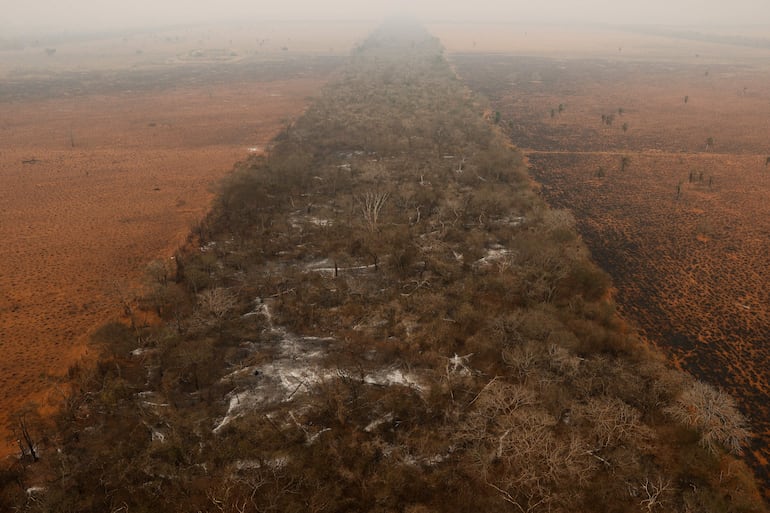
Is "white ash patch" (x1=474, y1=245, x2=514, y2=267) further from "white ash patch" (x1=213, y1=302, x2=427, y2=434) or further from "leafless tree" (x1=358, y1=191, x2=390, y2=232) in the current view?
"white ash patch" (x1=213, y1=302, x2=427, y2=434)

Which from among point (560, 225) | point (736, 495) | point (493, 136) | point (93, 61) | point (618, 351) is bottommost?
point (736, 495)

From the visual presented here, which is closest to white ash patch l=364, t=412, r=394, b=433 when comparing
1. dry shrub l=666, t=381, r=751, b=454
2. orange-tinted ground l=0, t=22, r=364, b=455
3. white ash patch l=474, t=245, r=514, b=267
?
dry shrub l=666, t=381, r=751, b=454

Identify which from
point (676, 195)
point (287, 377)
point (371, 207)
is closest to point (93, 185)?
point (371, 207)

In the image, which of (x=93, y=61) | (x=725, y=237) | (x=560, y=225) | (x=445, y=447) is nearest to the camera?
(x=445, y=447)

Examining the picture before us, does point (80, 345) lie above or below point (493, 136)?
below

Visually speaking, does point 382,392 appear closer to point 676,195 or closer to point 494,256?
point 494,256

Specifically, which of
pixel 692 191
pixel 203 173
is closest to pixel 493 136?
pixel 692 191

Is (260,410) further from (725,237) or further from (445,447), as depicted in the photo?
(725,237)
